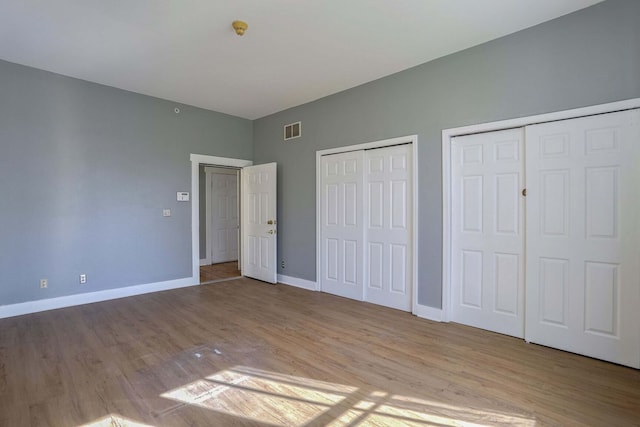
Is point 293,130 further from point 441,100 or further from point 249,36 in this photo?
point 441,100

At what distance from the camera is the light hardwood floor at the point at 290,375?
193cm

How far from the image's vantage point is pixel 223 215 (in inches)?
298

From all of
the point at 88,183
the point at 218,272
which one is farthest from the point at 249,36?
the point at 218,272

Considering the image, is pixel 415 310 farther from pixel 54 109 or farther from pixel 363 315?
pixel 54 109

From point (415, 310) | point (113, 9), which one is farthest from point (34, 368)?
point (415, 310)

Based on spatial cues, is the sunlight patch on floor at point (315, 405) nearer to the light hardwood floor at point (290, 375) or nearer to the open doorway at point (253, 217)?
the light hardwood floor at point (290, 375)

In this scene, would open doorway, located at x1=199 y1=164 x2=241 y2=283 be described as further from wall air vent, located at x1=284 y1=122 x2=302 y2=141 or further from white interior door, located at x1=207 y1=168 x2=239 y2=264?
wall air vent, located at x1=284 y1=122 x2=302 y2=141

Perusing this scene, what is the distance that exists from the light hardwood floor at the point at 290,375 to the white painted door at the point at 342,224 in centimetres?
86

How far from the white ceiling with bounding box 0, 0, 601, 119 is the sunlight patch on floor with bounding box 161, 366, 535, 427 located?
9.74 ft

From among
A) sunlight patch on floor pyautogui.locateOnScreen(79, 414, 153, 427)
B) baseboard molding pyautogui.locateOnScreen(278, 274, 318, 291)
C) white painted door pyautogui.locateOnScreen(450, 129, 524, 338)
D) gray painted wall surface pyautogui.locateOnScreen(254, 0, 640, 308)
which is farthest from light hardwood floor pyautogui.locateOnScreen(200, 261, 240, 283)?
white painted door pyautogui.locateOnScreen(450, 129, 524, 338)

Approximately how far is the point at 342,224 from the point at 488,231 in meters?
1.94

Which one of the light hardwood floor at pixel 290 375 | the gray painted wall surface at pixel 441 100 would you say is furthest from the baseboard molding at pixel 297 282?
the light hardwood floor at pixel 290 375

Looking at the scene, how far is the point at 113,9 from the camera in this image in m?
2.66

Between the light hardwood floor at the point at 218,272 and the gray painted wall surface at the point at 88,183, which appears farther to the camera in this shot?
the light hardwood floor at the point at 218,272
